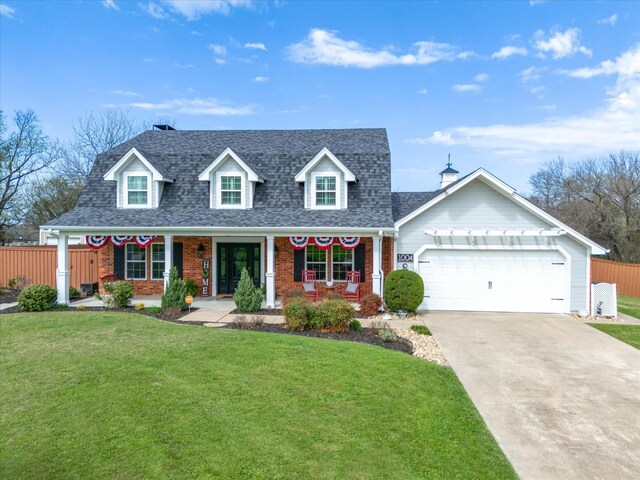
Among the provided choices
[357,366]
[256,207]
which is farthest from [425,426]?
[256,207]

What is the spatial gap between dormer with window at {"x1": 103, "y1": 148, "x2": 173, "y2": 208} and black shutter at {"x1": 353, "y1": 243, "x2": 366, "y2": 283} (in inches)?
321

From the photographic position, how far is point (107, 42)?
664 inches

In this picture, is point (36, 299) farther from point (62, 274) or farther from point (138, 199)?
point (138, 199)

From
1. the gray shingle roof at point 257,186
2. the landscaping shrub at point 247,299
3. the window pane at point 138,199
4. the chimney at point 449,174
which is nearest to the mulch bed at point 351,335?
the landscaping shrub at point 247,299

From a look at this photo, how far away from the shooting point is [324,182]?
15.9 metres

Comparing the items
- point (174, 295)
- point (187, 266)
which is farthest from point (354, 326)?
point (187, 266)

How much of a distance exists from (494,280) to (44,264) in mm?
18911

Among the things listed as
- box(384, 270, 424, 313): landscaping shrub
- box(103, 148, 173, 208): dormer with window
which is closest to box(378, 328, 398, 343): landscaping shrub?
box(384, 270, 424, 313): landscaping shrub

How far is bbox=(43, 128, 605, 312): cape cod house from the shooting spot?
14.2 metres

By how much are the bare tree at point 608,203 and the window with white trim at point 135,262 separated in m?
34.6

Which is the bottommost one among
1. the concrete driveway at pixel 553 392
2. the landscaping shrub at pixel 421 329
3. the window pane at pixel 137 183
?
the concrete driveway at pixel 553 392

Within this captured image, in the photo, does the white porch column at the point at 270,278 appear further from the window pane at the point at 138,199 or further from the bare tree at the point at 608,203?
the bare tree at the point at 608,203

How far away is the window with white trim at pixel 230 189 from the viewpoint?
Answer: 1617 cm

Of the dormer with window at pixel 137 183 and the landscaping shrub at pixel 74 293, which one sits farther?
the dormer with window at pixel 137 183
